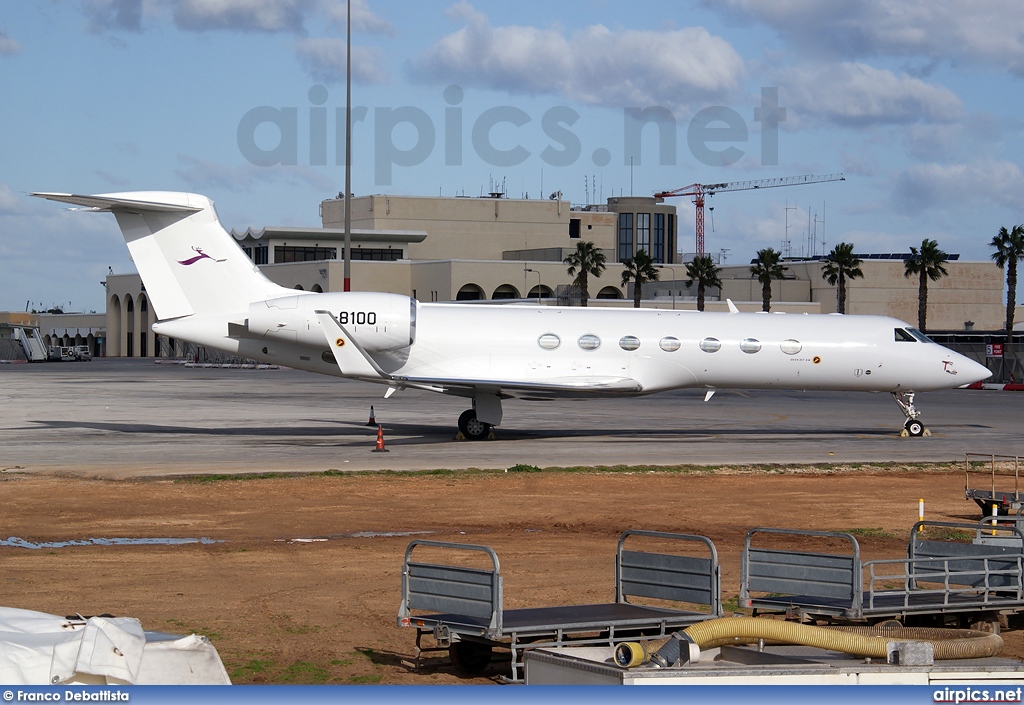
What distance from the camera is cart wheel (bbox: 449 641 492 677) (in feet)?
31.1

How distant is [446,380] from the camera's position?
94.2 ft

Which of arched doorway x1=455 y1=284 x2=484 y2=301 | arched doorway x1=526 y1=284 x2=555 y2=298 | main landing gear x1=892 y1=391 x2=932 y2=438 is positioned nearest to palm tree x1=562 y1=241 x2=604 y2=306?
arched doorway x1=526 y1=284 x2=555 y2=298

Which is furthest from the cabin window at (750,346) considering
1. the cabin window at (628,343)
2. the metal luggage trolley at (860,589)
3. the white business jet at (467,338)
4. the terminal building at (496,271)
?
the terminal building at (496,271)

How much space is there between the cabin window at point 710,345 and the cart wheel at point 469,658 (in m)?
21.3

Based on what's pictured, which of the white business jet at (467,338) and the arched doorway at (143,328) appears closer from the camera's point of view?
the white business jet at (467,338)

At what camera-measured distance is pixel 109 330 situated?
137250mm

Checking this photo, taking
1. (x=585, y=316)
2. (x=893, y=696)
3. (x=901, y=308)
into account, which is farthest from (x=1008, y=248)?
(x=893, y=696)

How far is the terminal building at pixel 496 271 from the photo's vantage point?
106m

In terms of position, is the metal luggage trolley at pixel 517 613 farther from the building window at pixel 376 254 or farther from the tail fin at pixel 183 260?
the building window at pixel 376 254

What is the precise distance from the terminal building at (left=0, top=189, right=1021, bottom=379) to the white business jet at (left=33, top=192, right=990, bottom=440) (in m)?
69.2

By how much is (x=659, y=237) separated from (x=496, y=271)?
64.3 metres

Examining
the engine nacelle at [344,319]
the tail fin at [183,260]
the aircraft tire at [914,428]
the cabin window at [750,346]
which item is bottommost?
the aircraft tire at [914,428]

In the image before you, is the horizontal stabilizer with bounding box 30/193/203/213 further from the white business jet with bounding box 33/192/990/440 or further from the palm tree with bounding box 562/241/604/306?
the palm tree with bounding box 562/241/604/306

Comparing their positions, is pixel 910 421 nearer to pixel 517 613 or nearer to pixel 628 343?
pixel 628 343
